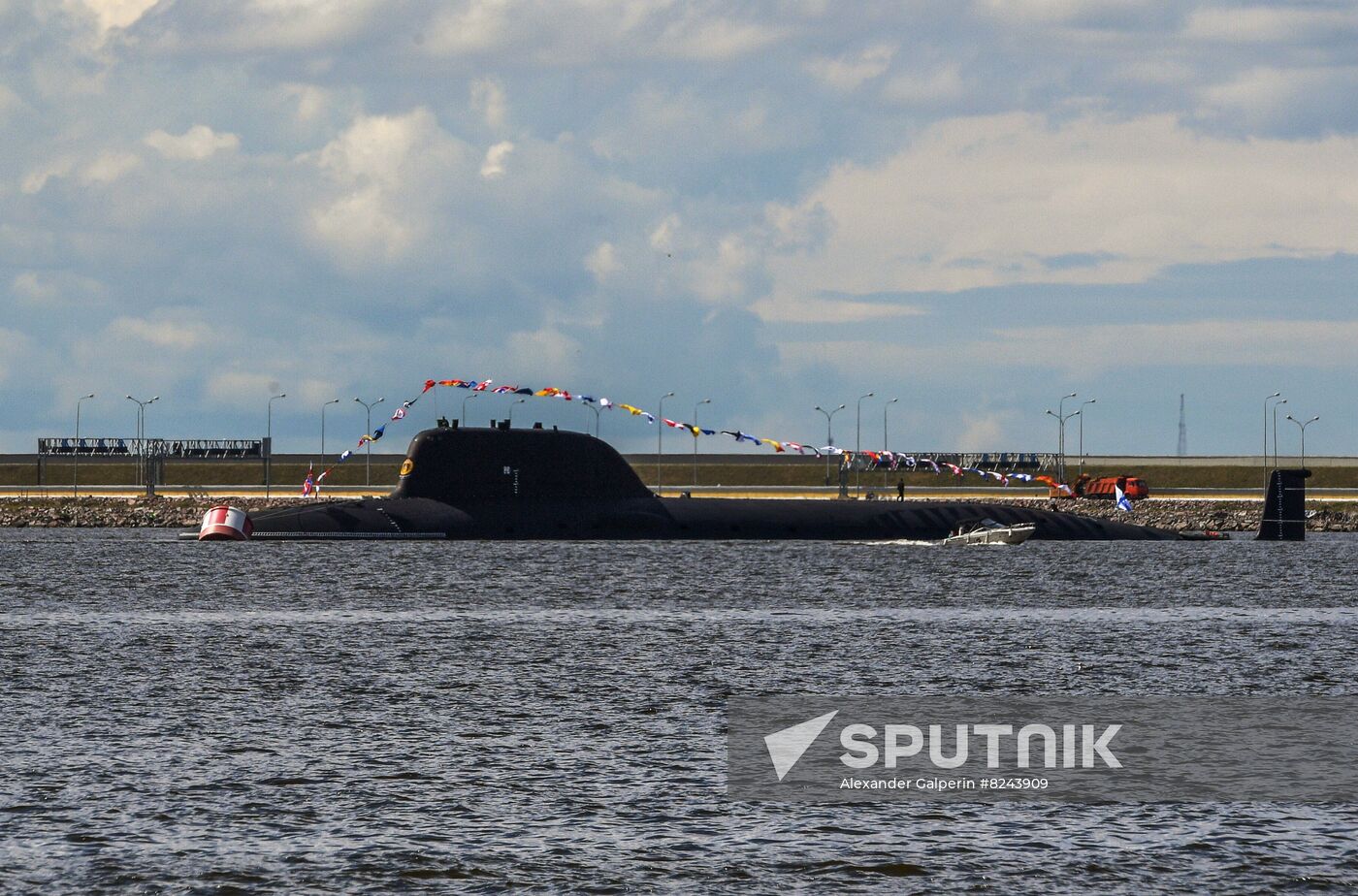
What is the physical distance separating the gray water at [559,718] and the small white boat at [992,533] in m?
16.2

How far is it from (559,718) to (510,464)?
1582 inches

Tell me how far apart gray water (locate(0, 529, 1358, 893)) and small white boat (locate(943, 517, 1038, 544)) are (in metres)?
16.2

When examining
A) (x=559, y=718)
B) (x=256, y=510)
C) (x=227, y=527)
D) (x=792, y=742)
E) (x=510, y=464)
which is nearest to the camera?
(x=792, y=742)

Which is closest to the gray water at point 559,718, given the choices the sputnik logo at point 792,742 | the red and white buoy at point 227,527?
the sputnik logo at point 792,742

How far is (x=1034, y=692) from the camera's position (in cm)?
2694

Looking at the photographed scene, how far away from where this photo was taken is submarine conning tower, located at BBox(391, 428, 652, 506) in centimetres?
6341

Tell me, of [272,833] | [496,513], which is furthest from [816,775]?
[496,513]

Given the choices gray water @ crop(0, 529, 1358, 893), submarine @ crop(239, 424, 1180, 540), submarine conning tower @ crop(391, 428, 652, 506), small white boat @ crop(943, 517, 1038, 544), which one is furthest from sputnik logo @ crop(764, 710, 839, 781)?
small white boat @ crop(943, 517, 1038, 544)

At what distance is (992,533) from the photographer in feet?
257

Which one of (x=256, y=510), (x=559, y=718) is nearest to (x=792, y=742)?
(x=559, y=718)

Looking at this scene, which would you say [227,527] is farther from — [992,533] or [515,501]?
[992,533]

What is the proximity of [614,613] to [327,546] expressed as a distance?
40.4 meters

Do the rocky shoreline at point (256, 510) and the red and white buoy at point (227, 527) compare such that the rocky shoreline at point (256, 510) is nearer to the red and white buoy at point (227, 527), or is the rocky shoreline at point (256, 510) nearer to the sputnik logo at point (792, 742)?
the red and white buoy at point (227, 527)

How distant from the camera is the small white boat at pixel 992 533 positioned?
76562 millimetres
